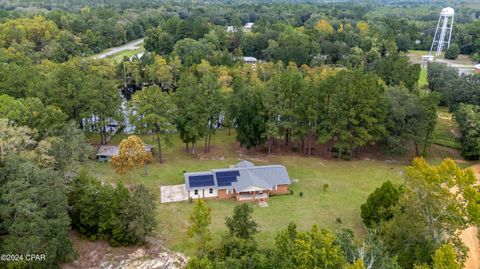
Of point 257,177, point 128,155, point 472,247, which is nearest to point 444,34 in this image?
point 472,247

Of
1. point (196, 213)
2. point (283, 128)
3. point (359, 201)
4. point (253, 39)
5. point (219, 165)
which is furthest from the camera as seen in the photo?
point (253, 39)

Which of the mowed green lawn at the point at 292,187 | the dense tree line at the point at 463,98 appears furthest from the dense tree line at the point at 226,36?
the mowed green lawn at the point at 292,187

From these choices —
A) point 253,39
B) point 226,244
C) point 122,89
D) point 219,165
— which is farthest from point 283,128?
point 253,39

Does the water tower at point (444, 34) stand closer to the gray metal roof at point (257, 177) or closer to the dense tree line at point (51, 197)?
the gray metal roof at point (257, 177)

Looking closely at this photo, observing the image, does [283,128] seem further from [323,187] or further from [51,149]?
[51,149]

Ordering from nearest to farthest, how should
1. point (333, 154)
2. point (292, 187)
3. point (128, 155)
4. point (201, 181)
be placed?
point (128, 155) < point (201, 181) < point (292, 187) < point (333, 154)

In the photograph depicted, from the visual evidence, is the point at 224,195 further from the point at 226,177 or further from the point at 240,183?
the point at 240,183

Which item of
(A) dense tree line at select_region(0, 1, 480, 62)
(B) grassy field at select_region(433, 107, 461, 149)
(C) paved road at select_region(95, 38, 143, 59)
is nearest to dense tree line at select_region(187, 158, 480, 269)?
(B) grassy field at select_region(433, 107, 461, 149)
